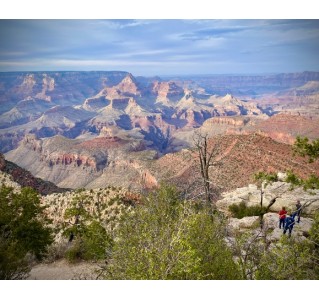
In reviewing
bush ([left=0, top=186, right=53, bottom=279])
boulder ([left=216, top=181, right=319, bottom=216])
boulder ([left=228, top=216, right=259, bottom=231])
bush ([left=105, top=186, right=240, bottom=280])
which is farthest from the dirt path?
boulder ([left=216, top=181, right=319, bottom=216])

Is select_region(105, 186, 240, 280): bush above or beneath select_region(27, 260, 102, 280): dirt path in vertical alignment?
above

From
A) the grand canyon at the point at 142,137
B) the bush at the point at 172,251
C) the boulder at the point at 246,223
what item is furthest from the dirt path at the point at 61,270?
the boulder at the point at 246,223

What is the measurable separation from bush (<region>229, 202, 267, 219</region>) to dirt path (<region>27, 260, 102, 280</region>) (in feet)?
30.6

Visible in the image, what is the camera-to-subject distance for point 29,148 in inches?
4427

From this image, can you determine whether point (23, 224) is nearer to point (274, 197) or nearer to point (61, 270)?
point (61, 270)

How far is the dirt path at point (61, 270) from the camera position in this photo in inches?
528

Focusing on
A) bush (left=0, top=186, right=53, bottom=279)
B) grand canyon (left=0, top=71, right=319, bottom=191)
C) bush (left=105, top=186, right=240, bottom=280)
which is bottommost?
grand canyon (left=0, top=71, right=319, bottom=191)

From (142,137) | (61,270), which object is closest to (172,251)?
(61,270)

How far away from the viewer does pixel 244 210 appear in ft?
66.6

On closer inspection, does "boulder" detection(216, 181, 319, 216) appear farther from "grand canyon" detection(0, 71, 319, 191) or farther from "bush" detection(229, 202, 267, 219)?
"grand canyon" detection(0, 71, 319, 191)

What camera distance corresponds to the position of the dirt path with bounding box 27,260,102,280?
528 inches

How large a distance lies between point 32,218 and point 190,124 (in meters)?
164

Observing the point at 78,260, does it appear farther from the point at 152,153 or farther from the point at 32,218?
the point at 152,153

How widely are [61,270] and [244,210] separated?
1074 cm
